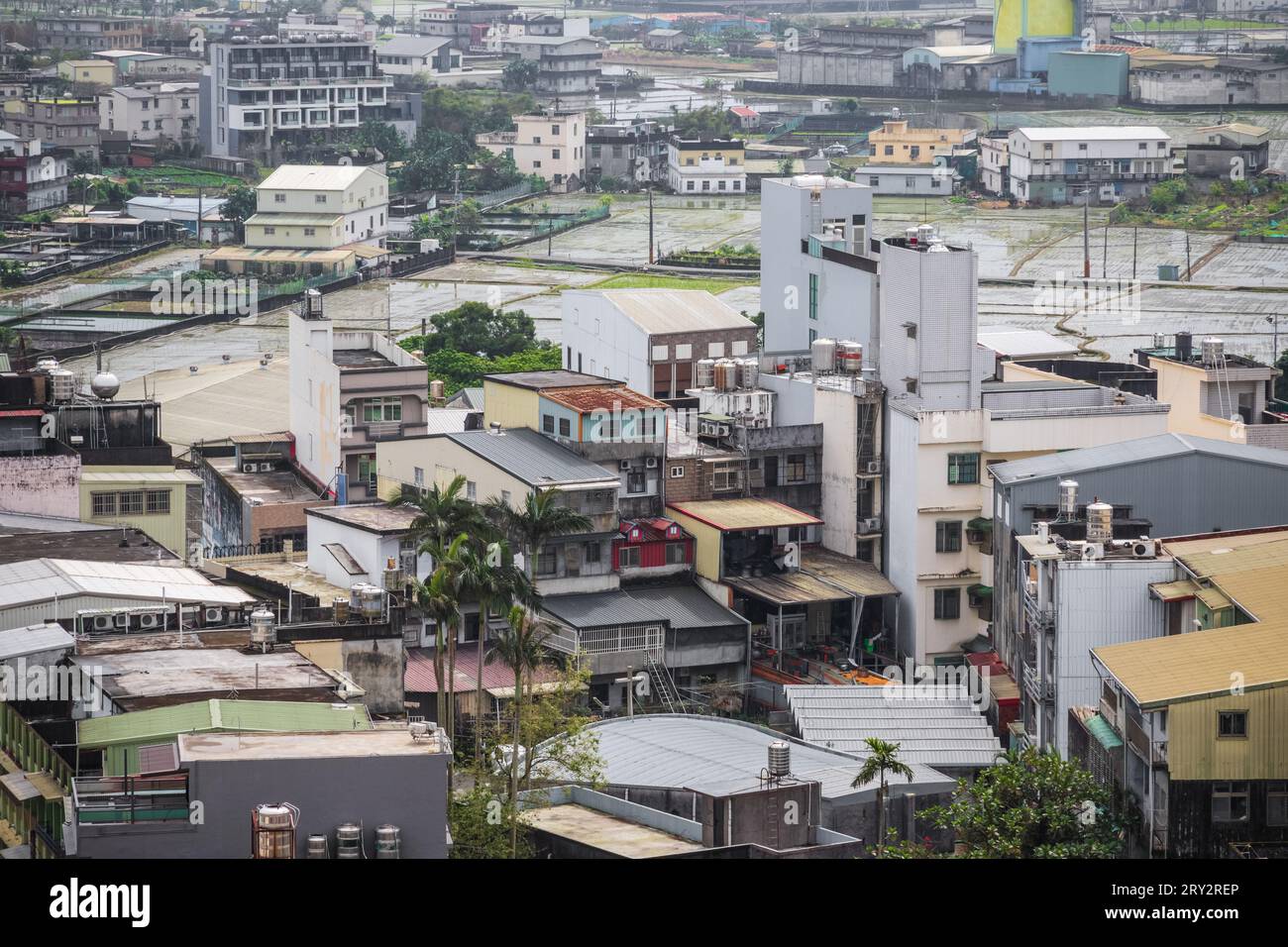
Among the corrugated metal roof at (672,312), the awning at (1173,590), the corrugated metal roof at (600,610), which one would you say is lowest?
the corrugated metal roof at (600,610)

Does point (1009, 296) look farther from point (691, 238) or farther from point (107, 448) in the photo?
point (107, 448)

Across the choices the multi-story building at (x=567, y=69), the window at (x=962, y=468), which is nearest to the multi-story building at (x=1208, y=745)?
the window at (x=962, y=468)

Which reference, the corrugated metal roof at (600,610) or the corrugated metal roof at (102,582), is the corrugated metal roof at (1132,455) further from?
the corrugated metal roof at (102,582)

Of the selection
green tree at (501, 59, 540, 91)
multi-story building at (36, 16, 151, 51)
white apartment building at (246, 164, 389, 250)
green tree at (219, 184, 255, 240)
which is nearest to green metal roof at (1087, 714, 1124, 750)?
white apartment building at (246, 164, 389, 250)

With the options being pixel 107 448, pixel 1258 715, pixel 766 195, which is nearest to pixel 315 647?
pixel 1258 715

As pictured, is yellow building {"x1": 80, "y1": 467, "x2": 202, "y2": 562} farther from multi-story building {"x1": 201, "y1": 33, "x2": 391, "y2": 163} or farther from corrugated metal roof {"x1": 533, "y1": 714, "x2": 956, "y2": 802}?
multi-story building {"x1": 201, "y1": 33, "x2": 391, "y2": 163}
